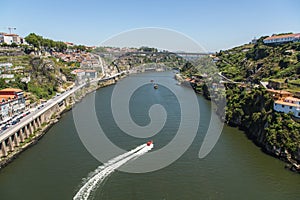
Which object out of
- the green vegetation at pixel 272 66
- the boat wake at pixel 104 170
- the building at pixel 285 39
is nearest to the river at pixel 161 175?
the boat wake at pixel 104 170

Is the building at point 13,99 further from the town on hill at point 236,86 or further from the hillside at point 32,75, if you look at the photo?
the hillside at point 32,75

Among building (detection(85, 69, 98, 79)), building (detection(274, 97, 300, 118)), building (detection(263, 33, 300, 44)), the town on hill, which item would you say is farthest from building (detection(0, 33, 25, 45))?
building (detection(263, 33, 300, 44))

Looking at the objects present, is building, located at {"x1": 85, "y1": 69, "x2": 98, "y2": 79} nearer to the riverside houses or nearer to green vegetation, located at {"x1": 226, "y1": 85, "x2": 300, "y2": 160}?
the riverside houses

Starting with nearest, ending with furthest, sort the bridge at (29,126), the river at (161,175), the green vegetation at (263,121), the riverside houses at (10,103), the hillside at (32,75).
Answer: the river at (161,175)
the green vegetation at (263,121)
the bridge at (29,126)
the riverside houses at (10,103)
the hillside at (32,75)

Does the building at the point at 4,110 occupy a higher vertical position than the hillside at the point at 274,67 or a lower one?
lower

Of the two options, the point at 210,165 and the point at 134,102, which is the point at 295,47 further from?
the point at 210,165

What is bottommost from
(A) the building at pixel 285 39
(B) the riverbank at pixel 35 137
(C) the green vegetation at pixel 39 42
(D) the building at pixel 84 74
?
(B) the riverbank at pixel 35 137
